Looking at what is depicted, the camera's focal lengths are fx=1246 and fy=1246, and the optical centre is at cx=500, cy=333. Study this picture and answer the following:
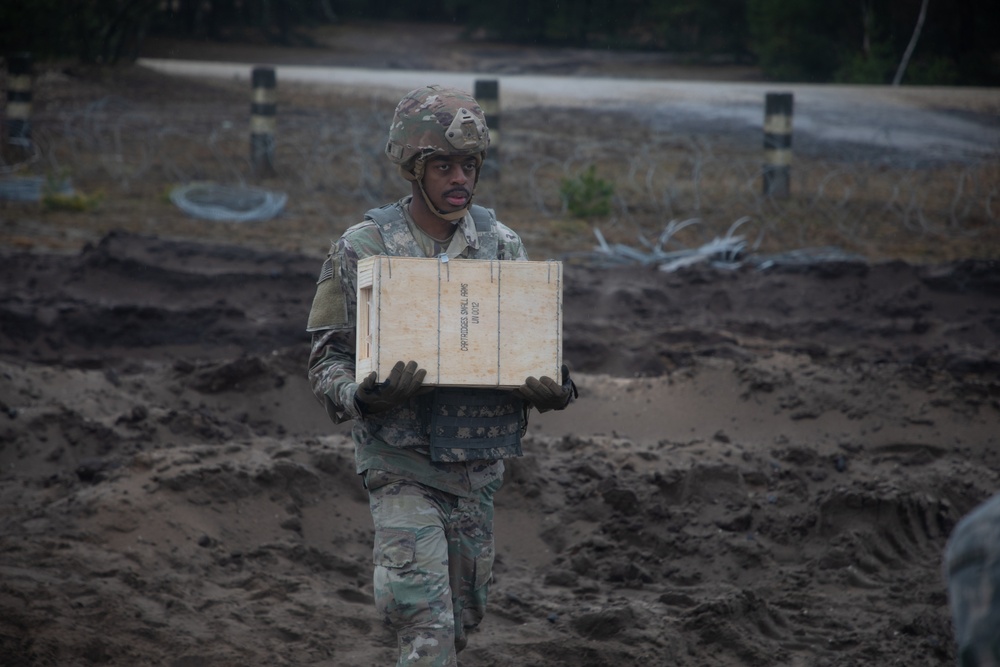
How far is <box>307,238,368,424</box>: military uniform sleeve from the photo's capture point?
3.51 metres

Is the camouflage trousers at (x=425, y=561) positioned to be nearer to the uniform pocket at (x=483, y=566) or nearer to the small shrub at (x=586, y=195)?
the uniform pocket at (x=483, y=566)

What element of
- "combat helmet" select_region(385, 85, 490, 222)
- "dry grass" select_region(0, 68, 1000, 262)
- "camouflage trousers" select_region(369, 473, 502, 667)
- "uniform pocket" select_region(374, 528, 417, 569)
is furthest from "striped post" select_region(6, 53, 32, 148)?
"uniform pocket" select_region(374, 528, 417, 569)

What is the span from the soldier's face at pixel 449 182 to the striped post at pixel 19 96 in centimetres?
1064

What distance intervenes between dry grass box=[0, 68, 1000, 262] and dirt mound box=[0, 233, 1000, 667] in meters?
2.42

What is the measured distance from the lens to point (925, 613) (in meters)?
4.71

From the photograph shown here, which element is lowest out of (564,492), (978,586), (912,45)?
(564,492)

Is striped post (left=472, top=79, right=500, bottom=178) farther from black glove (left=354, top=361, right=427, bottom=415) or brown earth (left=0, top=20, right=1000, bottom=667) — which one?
black glove (left=354, top=361, right=427, bottom=415)

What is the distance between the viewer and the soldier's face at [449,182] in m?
3.54

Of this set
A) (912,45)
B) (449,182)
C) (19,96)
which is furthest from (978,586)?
(912,45)

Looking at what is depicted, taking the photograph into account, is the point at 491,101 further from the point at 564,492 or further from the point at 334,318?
the point at 334,318

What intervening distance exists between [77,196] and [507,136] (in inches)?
206

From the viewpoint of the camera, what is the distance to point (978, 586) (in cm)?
160

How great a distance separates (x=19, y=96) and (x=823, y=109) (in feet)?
30.1

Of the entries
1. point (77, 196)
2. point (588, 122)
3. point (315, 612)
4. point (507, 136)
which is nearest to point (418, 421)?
point (315, 612)
